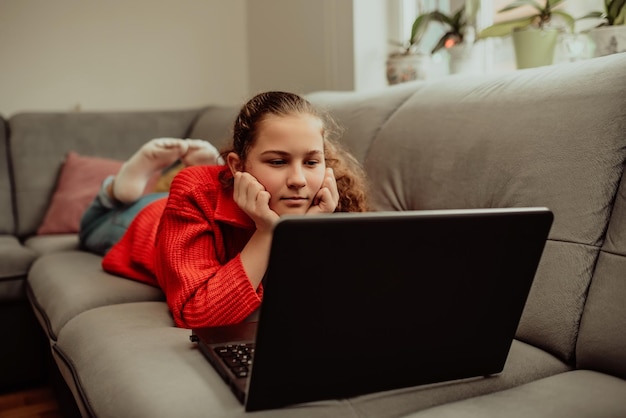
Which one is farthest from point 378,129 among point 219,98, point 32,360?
point 219,98

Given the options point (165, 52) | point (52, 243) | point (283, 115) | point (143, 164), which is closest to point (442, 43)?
point (143, 164)

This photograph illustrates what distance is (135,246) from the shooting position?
1629mm

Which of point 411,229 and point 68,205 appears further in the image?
point 68,205

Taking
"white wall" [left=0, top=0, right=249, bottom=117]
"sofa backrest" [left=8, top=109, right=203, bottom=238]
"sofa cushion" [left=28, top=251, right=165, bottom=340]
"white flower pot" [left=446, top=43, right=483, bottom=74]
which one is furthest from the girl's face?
"white wall" [left=0, top=0, right=249, bottom=117]

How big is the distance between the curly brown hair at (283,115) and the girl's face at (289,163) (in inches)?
1.4

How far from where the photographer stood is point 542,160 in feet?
3.87

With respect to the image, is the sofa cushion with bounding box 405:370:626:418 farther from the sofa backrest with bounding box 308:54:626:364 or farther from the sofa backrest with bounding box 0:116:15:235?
the sofa backrest with bounding box 0:116:15:235

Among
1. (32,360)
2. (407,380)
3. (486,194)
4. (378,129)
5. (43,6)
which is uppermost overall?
(43,6)

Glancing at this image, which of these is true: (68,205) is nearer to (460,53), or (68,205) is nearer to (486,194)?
(460,53)

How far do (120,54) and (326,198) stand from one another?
95.3 inches

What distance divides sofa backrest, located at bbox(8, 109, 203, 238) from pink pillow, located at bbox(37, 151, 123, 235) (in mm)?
68

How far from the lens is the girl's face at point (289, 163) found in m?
1.14

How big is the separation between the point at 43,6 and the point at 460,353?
2868mm

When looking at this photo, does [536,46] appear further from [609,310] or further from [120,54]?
[120,54]
